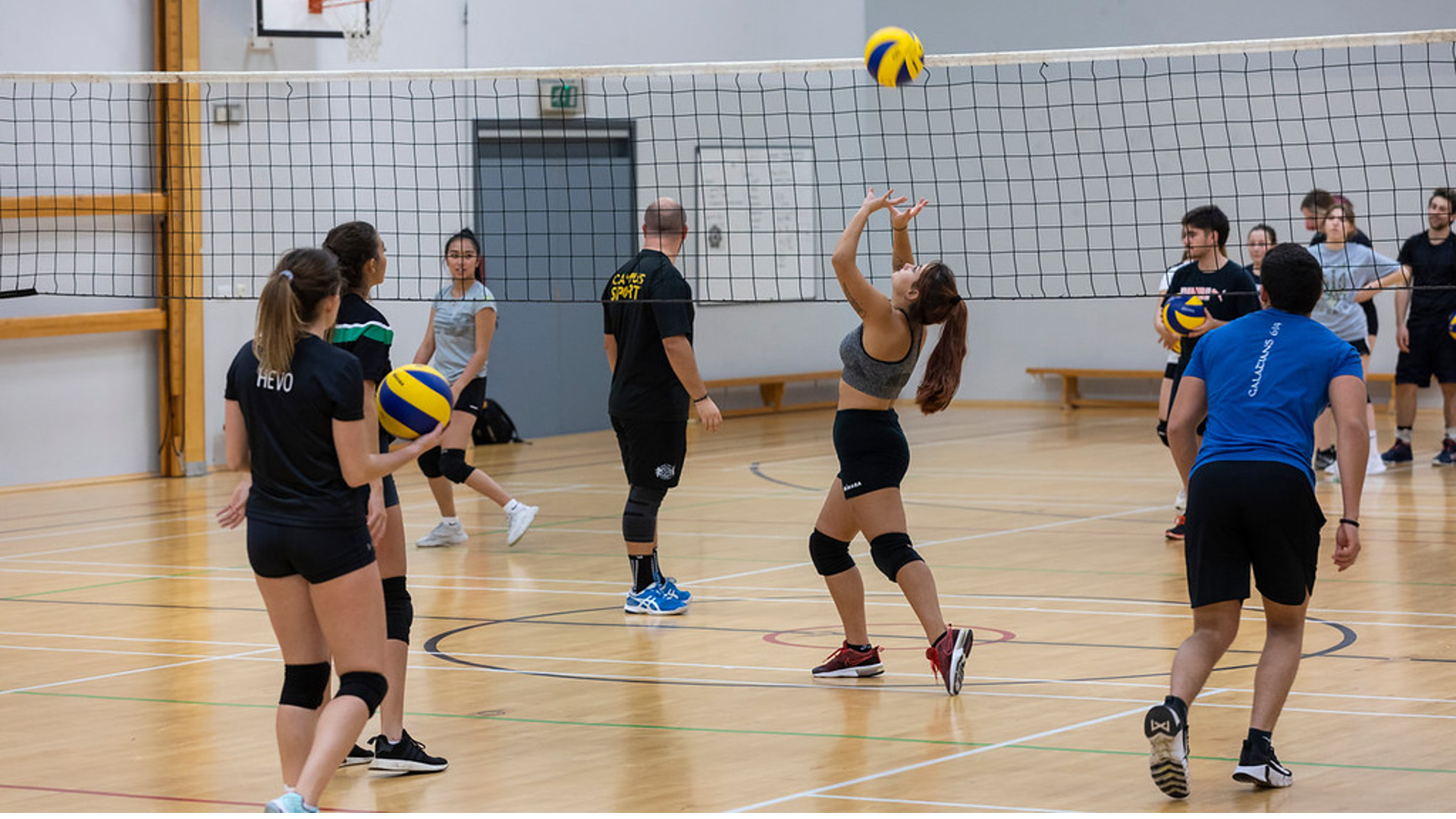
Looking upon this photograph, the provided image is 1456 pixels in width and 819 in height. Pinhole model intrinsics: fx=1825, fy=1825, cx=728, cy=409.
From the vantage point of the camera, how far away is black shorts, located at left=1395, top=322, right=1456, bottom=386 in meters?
12.6

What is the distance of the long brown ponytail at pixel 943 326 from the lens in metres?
5.89

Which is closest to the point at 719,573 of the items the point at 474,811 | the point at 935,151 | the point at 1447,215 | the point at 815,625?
the point at 815,625

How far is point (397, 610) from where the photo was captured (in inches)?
198

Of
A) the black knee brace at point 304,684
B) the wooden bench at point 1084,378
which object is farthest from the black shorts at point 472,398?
the wooden bench at point 1084,378

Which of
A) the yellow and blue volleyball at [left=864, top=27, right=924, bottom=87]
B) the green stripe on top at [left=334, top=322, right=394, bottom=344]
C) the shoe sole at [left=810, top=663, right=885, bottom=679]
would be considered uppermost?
the yellow and blue volleyball at [left=864, top=27, right=924, bottom=87]

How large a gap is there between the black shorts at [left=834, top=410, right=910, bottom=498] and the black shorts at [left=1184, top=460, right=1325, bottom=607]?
1.44 m

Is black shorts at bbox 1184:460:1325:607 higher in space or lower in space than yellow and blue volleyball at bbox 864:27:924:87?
lower

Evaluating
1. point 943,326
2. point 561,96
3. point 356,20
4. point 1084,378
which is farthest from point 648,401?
point 1084,378

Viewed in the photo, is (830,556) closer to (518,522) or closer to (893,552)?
(893,552)

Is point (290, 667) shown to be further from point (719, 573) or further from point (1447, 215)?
point (1447, 215)

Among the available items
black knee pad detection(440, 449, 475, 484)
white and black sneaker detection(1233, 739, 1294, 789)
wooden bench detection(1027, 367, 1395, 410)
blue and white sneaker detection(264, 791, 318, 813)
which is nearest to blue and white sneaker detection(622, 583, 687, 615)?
black knee pad detection(440, 449, 475, 484)

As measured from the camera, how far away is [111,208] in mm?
12617

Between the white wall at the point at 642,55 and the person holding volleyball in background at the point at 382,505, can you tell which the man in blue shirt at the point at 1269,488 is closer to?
the person holding volleyball in background at the point at 382,505

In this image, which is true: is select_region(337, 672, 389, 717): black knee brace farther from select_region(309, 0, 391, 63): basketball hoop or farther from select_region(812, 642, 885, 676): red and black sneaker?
select_region(309, 0, 391, 63): basketball hoop
